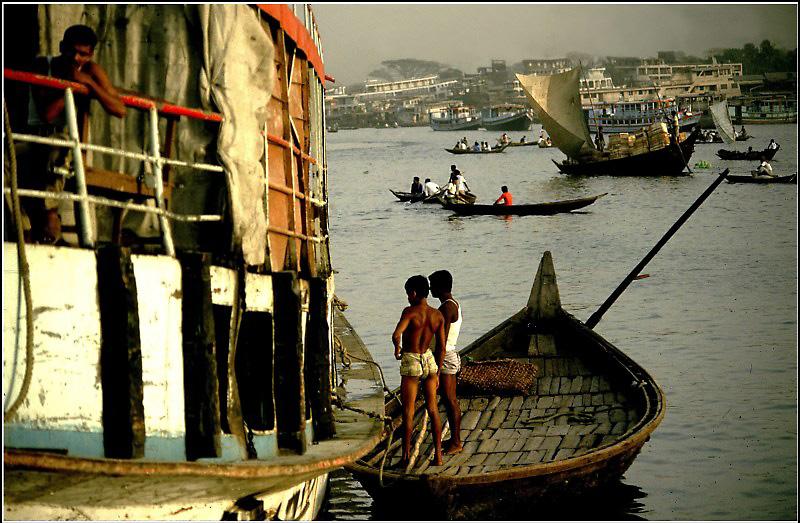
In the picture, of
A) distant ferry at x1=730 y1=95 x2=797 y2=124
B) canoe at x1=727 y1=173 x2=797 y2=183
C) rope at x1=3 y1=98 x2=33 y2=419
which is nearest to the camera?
rope at x1=3 y1=98 x2=33 y2=419

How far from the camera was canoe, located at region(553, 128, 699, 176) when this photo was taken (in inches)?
1821

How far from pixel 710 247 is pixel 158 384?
82.8ft

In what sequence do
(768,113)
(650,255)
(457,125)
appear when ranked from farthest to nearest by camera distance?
1. (457,125)
2. (768,113)
3. (650,255)

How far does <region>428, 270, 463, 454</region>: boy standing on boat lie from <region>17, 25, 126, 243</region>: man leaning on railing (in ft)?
11.8

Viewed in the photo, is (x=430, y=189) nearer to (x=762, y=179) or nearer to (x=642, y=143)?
(x=762, y=179)

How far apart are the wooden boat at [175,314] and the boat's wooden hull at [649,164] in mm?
40586

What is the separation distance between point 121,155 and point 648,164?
44.3m

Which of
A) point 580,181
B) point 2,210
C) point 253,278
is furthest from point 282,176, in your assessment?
point 580,181

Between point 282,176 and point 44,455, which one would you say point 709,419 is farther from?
point 44,455

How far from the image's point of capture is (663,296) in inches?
834

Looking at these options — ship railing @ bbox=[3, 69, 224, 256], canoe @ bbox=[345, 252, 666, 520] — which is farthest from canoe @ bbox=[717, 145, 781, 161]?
ship railing @ bbox=[3, 69, 224, 256]

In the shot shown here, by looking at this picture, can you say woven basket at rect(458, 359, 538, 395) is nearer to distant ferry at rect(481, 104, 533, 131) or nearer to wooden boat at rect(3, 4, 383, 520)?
wooden boat at rect(3, 4, 383, 520)

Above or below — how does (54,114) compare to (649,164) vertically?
below

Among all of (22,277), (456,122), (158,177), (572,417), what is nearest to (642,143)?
(572,417)
